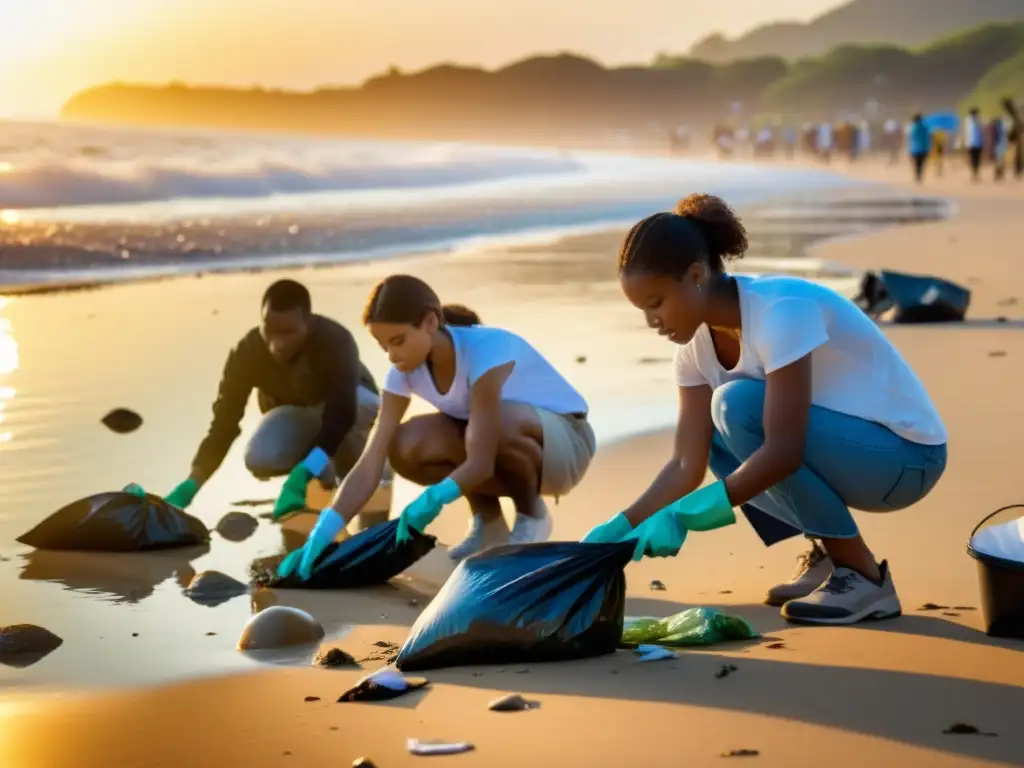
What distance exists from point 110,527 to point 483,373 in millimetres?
1340

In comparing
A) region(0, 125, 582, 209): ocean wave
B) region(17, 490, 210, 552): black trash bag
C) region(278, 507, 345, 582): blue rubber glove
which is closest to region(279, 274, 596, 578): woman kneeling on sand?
region(278, 507, 345, 582): blue rubber glove

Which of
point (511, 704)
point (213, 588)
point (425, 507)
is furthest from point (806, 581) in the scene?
point (213, 588)

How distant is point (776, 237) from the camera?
1669cm

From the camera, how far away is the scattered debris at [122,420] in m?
6.72

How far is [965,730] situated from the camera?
9.16 ft

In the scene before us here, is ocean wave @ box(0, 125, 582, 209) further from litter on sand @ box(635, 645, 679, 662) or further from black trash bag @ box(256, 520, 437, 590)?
litter on sand @ box(635, 645, 679, 662)

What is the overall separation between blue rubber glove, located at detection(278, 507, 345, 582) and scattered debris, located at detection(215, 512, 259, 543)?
0.70 metres

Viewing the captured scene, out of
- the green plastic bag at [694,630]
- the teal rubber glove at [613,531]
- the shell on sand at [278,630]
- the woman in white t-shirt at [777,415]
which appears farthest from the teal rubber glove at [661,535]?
the shell on sand at [278,630]

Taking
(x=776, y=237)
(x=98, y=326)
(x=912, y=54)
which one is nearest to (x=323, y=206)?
(x=776, y=237)

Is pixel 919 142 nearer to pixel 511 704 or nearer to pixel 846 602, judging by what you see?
pixel 846 602

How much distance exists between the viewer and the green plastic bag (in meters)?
3.58

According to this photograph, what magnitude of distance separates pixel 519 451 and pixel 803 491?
53.2 inches

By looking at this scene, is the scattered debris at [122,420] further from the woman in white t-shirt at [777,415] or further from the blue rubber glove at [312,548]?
the woman in white t-shirt at [777,415]

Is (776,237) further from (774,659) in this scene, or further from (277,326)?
(774,659)
